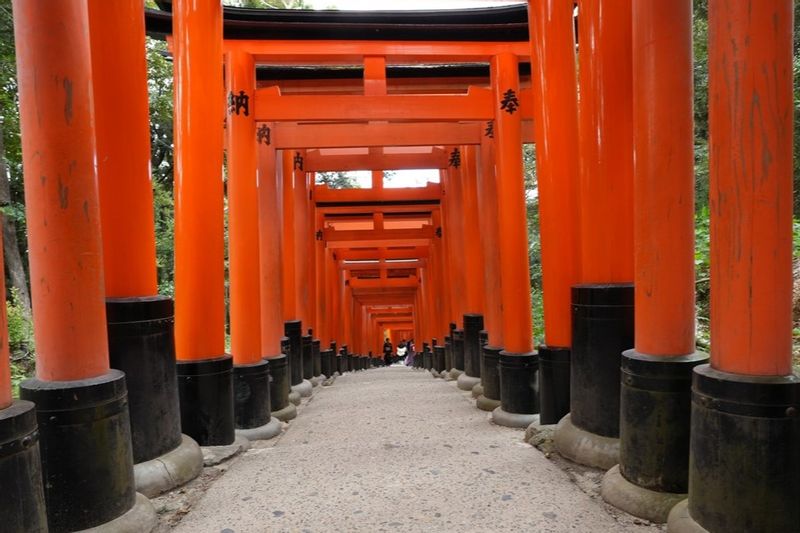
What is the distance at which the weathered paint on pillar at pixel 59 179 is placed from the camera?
2492mm

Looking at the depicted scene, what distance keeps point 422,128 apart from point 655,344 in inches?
206

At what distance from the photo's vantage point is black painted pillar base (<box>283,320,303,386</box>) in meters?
8.40

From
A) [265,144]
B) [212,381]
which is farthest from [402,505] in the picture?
[265,144]

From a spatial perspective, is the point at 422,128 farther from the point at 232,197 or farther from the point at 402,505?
the point at 402,505

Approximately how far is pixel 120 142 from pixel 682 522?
138 inches

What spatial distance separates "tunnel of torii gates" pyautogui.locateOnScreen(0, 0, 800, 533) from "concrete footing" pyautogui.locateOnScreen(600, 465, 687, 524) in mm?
11

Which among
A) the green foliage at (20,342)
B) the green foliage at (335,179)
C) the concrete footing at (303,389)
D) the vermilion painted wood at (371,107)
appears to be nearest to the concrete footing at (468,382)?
the concrete footing at (303,389)

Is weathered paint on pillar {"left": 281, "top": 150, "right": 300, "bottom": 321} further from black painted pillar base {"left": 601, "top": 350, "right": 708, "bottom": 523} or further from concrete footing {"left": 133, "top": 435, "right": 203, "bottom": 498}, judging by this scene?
black painted pillar base {"left": 601, "top": 350, "right": 708, "bottom": 523}

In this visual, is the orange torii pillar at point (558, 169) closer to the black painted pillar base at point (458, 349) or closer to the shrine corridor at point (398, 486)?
the shrine corridor at point (398, 486)

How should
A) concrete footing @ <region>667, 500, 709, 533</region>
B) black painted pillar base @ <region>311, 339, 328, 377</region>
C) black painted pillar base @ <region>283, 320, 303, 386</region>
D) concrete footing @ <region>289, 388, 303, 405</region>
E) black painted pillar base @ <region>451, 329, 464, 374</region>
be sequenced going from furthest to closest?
black painted pillar base @ <region>311, 339, 328, 377</region> → black painted pillar base @ <region>451, 329, 464, 374</region> → black painted pillar base @ <region>283, 320, 303, 386</region> → concrete footing @ <region>289, 388, 303, 405</region> → concrete footing @ <region>667, 500, 709, 533</region>

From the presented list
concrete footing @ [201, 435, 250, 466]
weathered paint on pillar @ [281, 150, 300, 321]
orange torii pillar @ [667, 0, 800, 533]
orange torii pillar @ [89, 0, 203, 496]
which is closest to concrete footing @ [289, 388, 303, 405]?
weathered paint on pillar @ [281, 150, 300, 321]

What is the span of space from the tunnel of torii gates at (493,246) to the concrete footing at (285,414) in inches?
1.4

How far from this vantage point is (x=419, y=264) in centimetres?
1991

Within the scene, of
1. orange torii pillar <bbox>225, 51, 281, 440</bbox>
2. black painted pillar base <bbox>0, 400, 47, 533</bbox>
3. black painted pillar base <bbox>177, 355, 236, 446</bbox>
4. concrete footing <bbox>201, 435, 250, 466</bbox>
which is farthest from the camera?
orange torii pillar <bbox>225, 51, 281, 440</bbox>
